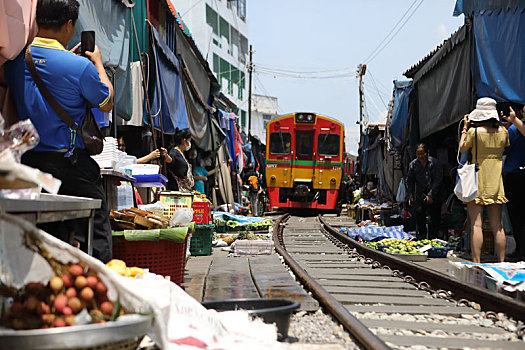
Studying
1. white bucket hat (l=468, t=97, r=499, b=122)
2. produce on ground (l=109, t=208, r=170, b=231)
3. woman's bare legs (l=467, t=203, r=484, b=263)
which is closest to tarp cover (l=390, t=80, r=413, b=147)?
white bucket hat (l=468, t=97, r=499, b=122)

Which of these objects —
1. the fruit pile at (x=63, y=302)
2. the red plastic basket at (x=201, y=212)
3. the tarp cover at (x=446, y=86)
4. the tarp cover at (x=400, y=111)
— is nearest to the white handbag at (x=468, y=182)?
the tarp cover at (x=446, y=86)

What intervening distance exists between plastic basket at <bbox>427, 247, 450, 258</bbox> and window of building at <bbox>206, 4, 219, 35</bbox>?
24.7 m

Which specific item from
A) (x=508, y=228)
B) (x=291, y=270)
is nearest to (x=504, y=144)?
(x=508, y=228)

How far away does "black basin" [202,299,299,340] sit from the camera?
292 cm

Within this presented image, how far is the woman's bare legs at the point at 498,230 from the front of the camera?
6203 mm

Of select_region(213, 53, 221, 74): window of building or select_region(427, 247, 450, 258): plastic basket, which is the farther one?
select_region(213, 53, 221, 74): window of building

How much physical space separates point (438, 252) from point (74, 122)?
20.1 ft

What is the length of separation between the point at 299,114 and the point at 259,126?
3382cm

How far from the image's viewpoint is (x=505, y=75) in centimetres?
689

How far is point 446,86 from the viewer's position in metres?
8.98

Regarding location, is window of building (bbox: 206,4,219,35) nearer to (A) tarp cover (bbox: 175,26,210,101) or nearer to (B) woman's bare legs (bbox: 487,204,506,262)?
(A) tarp cover (bbox: 175,26,210,101)

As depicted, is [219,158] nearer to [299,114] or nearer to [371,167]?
[299,114]

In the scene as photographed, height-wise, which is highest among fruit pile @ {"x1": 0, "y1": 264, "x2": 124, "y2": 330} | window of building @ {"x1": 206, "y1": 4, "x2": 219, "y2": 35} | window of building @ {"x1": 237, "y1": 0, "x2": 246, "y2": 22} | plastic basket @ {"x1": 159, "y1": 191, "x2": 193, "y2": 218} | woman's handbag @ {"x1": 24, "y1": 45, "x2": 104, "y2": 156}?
window of building @ {"x1": 237, "y1": 0, "x2": 246, "y2": 22}

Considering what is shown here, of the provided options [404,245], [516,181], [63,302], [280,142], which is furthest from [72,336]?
[280,142]
